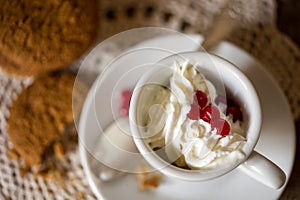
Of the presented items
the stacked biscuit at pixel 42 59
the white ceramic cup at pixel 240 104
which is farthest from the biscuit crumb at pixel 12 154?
the white ceramic cup at pixel 240 104

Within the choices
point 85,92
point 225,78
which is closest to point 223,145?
point 225,78

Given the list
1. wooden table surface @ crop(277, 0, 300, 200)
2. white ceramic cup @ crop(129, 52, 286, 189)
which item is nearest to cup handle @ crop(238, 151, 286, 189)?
white ceramic cup @ crop(129, 52, 286, 189)

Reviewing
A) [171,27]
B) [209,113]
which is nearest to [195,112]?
[209,113]

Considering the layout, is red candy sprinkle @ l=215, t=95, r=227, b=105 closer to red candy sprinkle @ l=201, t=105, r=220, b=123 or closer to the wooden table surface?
red candy sprinkle @ l=201, t=105, r=220, b=123

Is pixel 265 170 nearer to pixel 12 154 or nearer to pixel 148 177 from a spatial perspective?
pixel 148 177

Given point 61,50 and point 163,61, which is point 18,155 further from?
point 163,61
